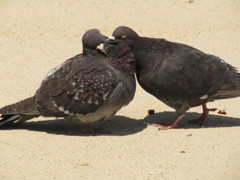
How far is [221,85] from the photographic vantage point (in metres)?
7.88

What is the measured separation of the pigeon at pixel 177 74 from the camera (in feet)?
25.0

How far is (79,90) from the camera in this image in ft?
24.2

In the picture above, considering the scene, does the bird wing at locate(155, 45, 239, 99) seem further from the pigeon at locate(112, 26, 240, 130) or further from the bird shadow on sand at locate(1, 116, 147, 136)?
the bird shadow on sand at locate(1, 116, 147, 136)

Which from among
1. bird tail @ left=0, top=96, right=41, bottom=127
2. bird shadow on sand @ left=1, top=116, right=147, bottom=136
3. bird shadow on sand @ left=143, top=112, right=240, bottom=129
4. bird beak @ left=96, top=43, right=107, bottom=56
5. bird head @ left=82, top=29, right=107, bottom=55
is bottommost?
bird shadow on sand @ left=143, top=112, right=240, bottom=129

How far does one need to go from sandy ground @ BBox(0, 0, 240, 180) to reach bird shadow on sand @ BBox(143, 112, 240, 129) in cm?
2

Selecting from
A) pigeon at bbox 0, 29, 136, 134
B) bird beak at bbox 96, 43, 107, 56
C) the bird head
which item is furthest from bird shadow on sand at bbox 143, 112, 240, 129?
the bird head

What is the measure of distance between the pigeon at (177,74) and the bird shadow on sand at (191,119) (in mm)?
290

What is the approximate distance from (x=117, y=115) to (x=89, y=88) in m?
1.30

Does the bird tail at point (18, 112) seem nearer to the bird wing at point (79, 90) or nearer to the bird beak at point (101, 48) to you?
the bird wing at point (79, 90)

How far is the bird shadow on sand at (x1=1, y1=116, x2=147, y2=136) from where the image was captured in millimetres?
7680

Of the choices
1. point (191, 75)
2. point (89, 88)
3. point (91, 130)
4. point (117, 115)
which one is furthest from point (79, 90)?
point (191, 75)

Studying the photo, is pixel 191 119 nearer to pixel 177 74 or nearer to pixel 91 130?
pixel 177 74

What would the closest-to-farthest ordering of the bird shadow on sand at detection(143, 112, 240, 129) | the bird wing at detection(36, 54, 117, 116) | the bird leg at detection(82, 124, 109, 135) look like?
the bird wing at detection(36, 54, 117, 116) → the bird leg at detection(82, 124, 109, 135) → the bird shadow on sand at detection(143, 112, 240, 129)

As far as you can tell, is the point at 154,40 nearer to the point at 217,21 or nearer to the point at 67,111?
the point at 67,111
